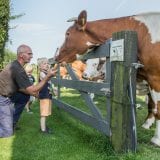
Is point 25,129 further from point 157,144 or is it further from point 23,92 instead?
point 157,144

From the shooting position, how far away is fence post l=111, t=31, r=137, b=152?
591 cm

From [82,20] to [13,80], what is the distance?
1595 millimetres

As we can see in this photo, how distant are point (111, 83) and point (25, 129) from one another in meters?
3.04

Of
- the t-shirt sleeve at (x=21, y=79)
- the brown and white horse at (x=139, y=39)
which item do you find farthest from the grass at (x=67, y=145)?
the t-shirt sleeve at (x=21, y=79)

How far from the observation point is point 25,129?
8664 mm

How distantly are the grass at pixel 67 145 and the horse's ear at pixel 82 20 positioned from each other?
74.5 inches

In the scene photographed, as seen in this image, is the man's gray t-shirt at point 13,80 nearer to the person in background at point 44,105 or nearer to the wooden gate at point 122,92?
the person in background at point 44,105

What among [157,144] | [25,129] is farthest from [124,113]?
[25,129]

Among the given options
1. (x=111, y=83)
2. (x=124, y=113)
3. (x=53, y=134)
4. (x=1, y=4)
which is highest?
(x=1, y=4)

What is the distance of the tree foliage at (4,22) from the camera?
839 inches

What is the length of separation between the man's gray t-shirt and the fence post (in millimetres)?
2067

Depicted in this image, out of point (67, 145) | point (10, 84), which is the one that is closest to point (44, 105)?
point (10, 84)

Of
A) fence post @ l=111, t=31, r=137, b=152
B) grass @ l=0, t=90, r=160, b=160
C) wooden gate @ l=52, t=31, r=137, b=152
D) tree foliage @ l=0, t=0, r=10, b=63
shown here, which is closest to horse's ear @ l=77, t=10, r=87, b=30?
wooden gate @ l=52, t=31, r=137, b=152

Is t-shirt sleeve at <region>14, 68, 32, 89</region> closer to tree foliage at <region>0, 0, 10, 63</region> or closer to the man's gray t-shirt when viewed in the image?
the man's gray t-shirt
